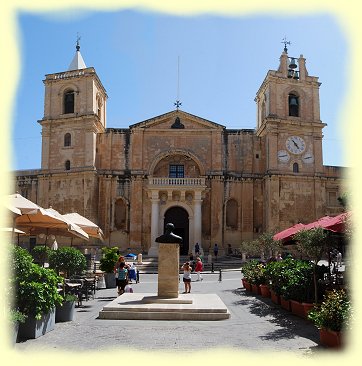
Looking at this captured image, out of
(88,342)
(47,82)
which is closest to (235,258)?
(47,82)

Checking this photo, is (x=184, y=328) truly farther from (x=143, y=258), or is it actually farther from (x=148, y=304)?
(x=143, y=258)

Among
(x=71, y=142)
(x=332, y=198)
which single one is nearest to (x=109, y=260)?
(x=71, y=142)

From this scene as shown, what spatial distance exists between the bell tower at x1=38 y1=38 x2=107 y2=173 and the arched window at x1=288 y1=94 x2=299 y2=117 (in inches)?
659

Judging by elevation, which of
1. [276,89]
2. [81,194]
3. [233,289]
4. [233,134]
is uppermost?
[276,89]

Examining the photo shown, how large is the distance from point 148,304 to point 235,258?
24.2m

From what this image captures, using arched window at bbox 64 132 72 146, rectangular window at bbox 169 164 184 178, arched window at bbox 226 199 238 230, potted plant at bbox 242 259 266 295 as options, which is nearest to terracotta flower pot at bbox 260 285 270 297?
potted plant at bbox 242 259 266 295

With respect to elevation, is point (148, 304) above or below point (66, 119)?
below

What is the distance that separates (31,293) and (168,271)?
580 cm

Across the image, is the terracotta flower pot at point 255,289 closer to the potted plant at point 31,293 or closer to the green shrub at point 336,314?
the green shrub at point 336,314

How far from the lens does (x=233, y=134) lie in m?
41.8

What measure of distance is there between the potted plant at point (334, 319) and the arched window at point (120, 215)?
31.6 metres

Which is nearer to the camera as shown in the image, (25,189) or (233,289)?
(233,289)

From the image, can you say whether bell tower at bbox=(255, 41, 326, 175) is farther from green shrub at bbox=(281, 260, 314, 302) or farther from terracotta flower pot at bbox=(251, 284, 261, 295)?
green shrub at bbox=(281, 260, 314, 302)

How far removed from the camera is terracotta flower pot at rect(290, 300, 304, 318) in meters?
13.0
